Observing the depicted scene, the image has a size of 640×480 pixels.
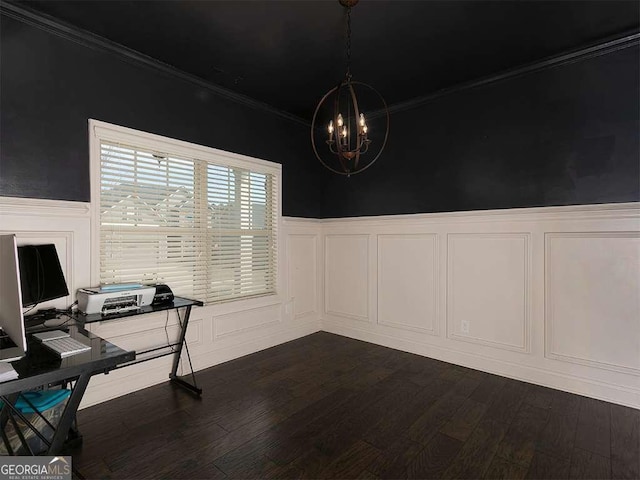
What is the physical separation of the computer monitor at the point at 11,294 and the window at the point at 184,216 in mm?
1187

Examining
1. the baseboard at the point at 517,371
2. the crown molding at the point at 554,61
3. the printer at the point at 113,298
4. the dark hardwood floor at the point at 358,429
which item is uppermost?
the crown molding at the point at 554,61

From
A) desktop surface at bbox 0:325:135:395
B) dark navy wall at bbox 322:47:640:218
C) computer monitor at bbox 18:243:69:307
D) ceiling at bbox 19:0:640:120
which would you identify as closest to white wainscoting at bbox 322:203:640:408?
dark navy wall at bbox 322:47:640:218

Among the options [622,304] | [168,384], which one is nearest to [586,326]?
[622,304]

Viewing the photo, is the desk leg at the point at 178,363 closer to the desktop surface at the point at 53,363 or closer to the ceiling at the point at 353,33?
the desktop surface at the point at 53,363

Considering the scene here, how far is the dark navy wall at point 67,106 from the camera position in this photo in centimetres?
222

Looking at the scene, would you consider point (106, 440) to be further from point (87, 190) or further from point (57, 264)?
point (87, 190)

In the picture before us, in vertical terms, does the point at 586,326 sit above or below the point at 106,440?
above

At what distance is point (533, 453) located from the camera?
1.98m

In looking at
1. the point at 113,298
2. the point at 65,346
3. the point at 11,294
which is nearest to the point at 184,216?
the point at 113,298

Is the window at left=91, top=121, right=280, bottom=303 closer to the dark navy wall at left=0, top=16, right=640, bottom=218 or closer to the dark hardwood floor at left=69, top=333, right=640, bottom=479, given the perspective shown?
the dark navy wall at left=0, top=16, right=640, bottom=218

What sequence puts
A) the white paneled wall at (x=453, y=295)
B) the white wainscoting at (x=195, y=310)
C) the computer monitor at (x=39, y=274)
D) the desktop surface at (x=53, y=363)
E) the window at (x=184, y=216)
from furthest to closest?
the window at (x=184, y=216), the white paneled wall at (x=453, y=295), the white wainscoting at (x=195, y=310), the computer monitor at (x=39, y=274), the desktop surface at (x=53, y=363)

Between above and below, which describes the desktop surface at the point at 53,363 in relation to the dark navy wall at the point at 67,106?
below

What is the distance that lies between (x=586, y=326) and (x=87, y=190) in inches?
158

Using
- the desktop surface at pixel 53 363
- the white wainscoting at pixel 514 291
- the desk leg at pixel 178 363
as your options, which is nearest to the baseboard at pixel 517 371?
the white wainscoting at pixel 514 291
